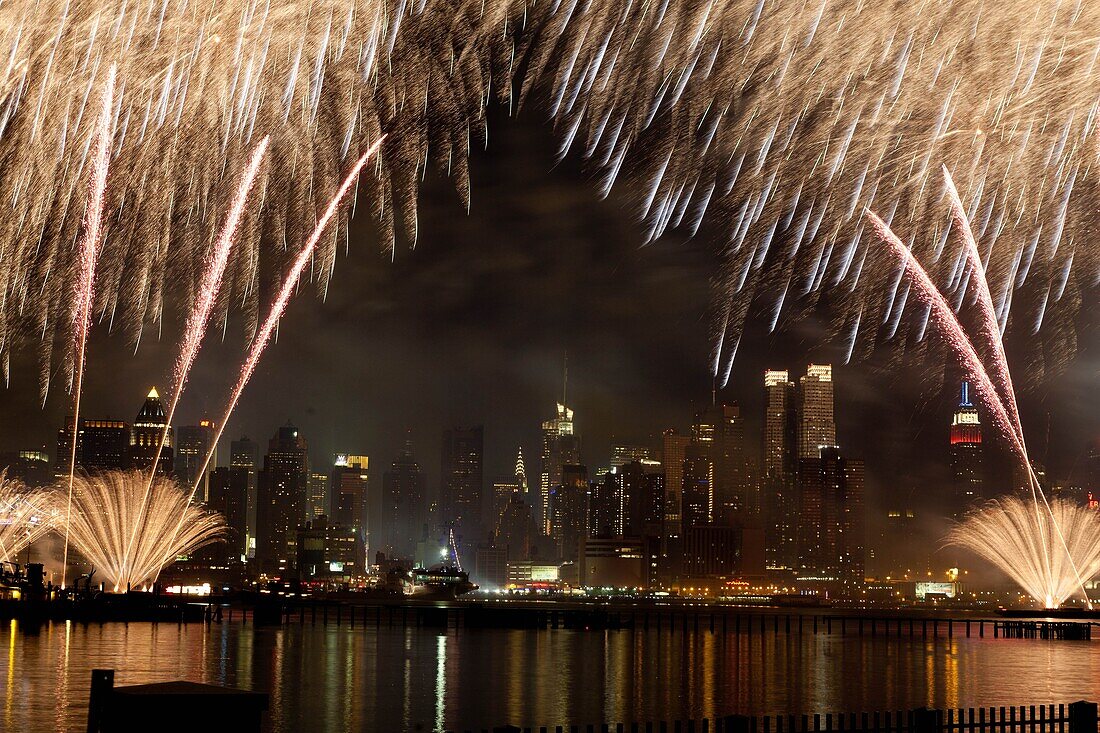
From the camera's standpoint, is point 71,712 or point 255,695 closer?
point 255,695

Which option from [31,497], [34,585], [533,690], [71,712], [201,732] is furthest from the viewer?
[31,497]

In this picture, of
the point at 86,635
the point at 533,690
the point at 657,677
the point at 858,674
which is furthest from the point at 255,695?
the point at 86,635

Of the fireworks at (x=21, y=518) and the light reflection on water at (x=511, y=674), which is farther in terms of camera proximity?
the fireworks at (x=21, y=518)

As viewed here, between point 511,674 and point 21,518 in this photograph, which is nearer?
point 511,674

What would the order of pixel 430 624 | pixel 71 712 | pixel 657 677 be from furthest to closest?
1. pixel 430 624
2. pixel 657 677
3. pixel 71 712

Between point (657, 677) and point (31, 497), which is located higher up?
point (31, 497)

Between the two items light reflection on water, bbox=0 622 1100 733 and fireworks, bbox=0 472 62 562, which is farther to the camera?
fireworks, bbox=0 472 62 562

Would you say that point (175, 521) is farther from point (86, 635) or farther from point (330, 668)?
point (330, 668)
